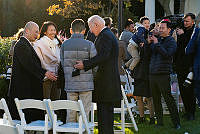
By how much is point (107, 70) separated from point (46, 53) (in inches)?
67.5

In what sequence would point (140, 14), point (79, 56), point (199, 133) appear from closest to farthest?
point (79, 56)
point (199, 133)
point (140, 14)

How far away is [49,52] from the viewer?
7.68m

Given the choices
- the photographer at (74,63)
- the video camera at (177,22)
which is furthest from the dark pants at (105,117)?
the video camera at (177,22)

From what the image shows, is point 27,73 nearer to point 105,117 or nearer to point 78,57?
point 78,57

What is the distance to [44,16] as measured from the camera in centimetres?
3209

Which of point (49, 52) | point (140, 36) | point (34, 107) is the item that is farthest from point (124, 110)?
point (34, 107)

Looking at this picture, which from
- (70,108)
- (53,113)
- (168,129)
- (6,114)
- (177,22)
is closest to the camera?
(70,108)

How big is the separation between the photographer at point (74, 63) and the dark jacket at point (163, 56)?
1.89 m

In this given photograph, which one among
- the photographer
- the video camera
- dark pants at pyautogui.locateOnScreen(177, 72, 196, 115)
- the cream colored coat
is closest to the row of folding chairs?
the photographer

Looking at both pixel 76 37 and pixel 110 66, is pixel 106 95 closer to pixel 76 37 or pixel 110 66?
pixel 110 66

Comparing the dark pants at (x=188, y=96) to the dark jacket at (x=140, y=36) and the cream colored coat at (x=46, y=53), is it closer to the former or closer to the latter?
the dark jacket at (x=140, y=36)

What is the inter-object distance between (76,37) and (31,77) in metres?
1.18

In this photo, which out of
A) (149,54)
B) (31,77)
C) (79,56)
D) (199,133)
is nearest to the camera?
(79,56)

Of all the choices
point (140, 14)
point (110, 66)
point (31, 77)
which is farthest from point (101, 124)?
point (140, 14)
